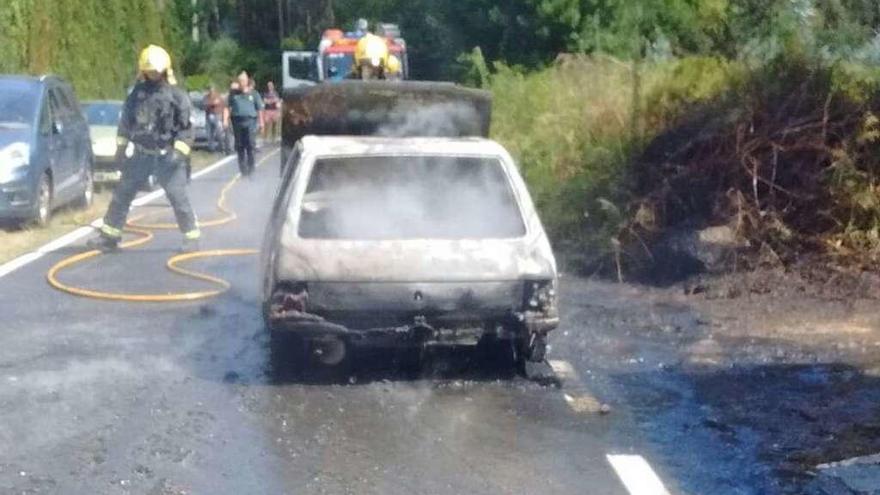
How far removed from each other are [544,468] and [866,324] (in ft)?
16.1

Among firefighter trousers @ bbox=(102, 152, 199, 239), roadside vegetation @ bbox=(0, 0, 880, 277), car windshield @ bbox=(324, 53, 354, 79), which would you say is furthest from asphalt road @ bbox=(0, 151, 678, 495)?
car windshield @ bbox=(324, 53, 354, 79)

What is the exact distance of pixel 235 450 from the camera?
7.78 m

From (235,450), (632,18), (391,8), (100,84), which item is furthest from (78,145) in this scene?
(391,8)

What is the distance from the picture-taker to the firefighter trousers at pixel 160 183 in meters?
15.3

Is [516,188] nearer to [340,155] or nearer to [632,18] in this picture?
[340,155]

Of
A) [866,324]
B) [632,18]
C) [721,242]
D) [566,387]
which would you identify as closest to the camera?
[566,387]

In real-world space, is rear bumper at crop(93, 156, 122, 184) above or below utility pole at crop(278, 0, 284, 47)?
above

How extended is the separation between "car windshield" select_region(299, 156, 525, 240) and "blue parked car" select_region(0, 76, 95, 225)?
7.71 m

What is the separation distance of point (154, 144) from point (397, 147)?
604 cm

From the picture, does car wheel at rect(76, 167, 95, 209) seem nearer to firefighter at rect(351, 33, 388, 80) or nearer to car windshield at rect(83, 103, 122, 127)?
firefighter at rect(351, 33, 388, 80)

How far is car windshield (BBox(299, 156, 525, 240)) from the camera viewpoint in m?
9.52

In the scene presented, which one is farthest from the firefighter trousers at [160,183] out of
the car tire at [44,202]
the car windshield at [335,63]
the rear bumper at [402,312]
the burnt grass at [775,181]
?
the car windshield at [335,63]

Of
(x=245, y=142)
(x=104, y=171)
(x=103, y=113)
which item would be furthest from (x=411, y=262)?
(x=103, y=113)

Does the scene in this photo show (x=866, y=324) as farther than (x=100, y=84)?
No
